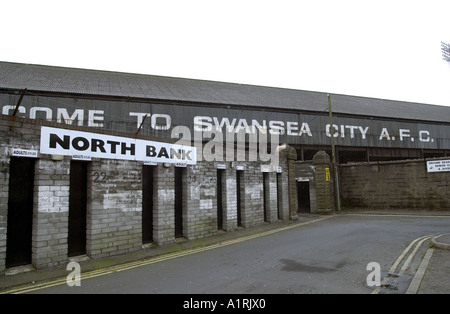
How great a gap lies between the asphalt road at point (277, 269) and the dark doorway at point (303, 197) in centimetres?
1165

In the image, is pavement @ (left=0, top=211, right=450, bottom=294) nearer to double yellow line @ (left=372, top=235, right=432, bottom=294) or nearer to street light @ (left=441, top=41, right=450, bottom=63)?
double yellow line @ (left=372, top=235, right=432, bottom=294)

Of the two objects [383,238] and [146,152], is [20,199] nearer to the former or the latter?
[146,152]

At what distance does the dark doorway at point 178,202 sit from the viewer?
12406mm

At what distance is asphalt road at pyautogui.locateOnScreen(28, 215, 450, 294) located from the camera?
6418 millimetres

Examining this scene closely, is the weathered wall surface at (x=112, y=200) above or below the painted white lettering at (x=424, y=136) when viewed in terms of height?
below

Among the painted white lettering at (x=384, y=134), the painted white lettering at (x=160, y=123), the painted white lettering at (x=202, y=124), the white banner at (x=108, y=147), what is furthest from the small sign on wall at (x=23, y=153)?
the painted white lettering at (x=384, y=134)

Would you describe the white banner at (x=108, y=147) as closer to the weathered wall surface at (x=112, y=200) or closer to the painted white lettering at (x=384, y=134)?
the weathered wall surface at (x=112, y=200)

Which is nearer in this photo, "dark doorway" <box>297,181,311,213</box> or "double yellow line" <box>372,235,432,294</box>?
"double yellow line" <box>372,235,432,294</box>

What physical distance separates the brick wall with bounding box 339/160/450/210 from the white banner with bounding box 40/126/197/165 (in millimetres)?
17582

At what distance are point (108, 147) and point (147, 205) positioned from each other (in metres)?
2.60

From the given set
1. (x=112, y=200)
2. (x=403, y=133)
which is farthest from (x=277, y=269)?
(x=403, y=133)

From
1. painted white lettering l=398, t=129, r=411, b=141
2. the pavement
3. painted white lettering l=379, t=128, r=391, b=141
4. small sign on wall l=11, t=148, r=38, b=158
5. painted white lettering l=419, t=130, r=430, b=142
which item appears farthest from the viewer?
painted white lettering l=419, t=130, r=430, b=142

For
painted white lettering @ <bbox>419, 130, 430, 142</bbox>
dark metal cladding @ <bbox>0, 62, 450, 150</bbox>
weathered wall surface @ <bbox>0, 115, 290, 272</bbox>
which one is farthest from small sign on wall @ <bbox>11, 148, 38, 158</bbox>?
painted white lettering @ <bbox>419, 130, 430, 142</bbox>

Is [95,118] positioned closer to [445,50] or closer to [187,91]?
[187,91]
